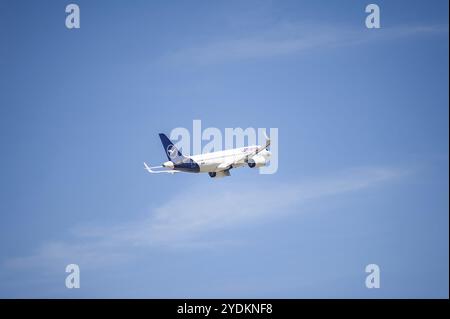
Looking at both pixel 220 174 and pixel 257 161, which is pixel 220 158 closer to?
pixel 220 174

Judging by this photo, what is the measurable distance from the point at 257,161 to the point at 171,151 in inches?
702

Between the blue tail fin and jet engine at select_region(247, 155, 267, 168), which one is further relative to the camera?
jet engine at select_region(247, 155, 267, 168)

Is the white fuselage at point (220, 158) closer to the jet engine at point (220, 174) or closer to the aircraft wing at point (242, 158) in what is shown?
the aircraft wing at point (242, 158)

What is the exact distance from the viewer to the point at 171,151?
169500 mm

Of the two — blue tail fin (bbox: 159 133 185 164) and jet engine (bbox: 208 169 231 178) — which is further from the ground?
blue tail fin (bbox: 159 133 185 164)

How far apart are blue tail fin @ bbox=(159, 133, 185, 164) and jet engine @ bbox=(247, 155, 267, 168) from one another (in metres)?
14.8

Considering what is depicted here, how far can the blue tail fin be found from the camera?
167875 millimetres

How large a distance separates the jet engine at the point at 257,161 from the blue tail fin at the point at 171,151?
14.8 meters

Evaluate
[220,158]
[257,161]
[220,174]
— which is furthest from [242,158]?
[257,161]

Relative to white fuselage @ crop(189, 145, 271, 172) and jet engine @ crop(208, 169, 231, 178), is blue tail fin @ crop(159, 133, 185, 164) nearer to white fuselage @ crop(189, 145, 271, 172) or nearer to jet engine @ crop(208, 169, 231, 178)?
white fuselage @ crop(189, 145, 271, 172)

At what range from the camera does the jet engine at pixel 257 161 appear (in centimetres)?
17625
